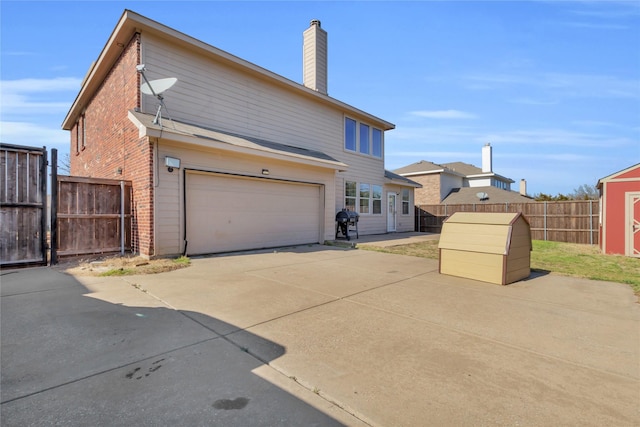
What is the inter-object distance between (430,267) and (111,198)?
829cm

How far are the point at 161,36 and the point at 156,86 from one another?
6.30 ft

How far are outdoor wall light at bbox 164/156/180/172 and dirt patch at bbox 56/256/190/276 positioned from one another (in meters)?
2.28

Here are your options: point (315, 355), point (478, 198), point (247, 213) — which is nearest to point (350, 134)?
point (247, 213)

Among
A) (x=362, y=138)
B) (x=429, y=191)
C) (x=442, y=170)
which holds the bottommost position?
(x=429, y=191)

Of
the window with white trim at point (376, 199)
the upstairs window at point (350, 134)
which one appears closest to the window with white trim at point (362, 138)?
the upstairs window at point (350, 134)

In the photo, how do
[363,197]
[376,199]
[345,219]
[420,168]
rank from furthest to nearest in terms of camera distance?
[420,168], [376,199], [363,197], [345,219]

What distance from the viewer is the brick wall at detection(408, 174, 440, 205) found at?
2522 cm

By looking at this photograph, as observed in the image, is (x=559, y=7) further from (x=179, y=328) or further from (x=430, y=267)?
(x=179, y=328)

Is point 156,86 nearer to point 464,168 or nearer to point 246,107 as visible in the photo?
point 246,107

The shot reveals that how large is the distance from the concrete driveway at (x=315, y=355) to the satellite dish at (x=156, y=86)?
15.6 feet

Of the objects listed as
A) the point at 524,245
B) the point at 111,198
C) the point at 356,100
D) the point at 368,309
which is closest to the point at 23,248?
the point at 111,198

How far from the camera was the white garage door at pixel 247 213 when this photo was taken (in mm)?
8039

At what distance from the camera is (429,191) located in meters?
25.6

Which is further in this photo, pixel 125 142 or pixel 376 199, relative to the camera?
pixel 376 199
